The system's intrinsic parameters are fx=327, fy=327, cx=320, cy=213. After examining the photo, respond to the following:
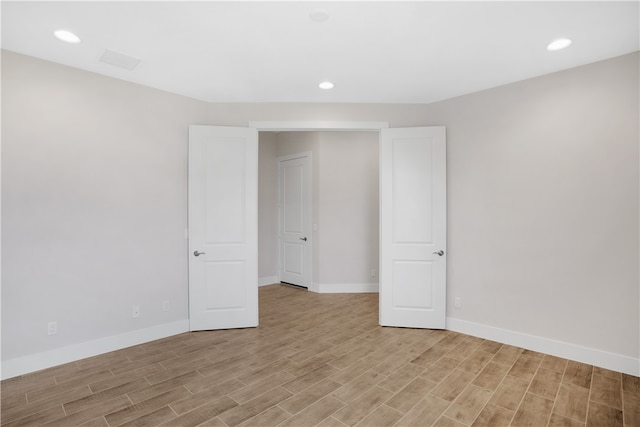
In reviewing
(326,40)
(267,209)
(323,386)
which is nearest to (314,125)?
(326,40)

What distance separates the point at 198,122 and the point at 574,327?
4.51m

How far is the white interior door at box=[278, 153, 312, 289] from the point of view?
5.85 m

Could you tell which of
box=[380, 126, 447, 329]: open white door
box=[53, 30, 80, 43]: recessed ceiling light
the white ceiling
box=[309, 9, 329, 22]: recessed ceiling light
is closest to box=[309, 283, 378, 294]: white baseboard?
box=[380, 126, 447, 329]: open white door

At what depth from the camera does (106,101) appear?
3.27 m

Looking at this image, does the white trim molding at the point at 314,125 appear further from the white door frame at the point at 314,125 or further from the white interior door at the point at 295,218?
the white interior door at the point at 295,218

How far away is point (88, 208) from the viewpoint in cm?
317

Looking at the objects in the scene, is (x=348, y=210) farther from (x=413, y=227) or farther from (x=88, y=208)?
(x=88, y=208)

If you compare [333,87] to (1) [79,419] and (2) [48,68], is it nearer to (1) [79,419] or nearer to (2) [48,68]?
(2) [48,68]

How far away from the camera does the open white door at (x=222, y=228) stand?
3.83 m

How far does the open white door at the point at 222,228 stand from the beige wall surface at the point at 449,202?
0.55ft

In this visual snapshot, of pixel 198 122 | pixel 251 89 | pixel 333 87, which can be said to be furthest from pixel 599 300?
pixel 198 122

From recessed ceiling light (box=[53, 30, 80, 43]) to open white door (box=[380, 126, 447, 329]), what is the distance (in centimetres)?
308

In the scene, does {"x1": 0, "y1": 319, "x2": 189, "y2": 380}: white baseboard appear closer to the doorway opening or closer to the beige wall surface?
the beige wall surface

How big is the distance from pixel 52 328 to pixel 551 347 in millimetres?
4689
